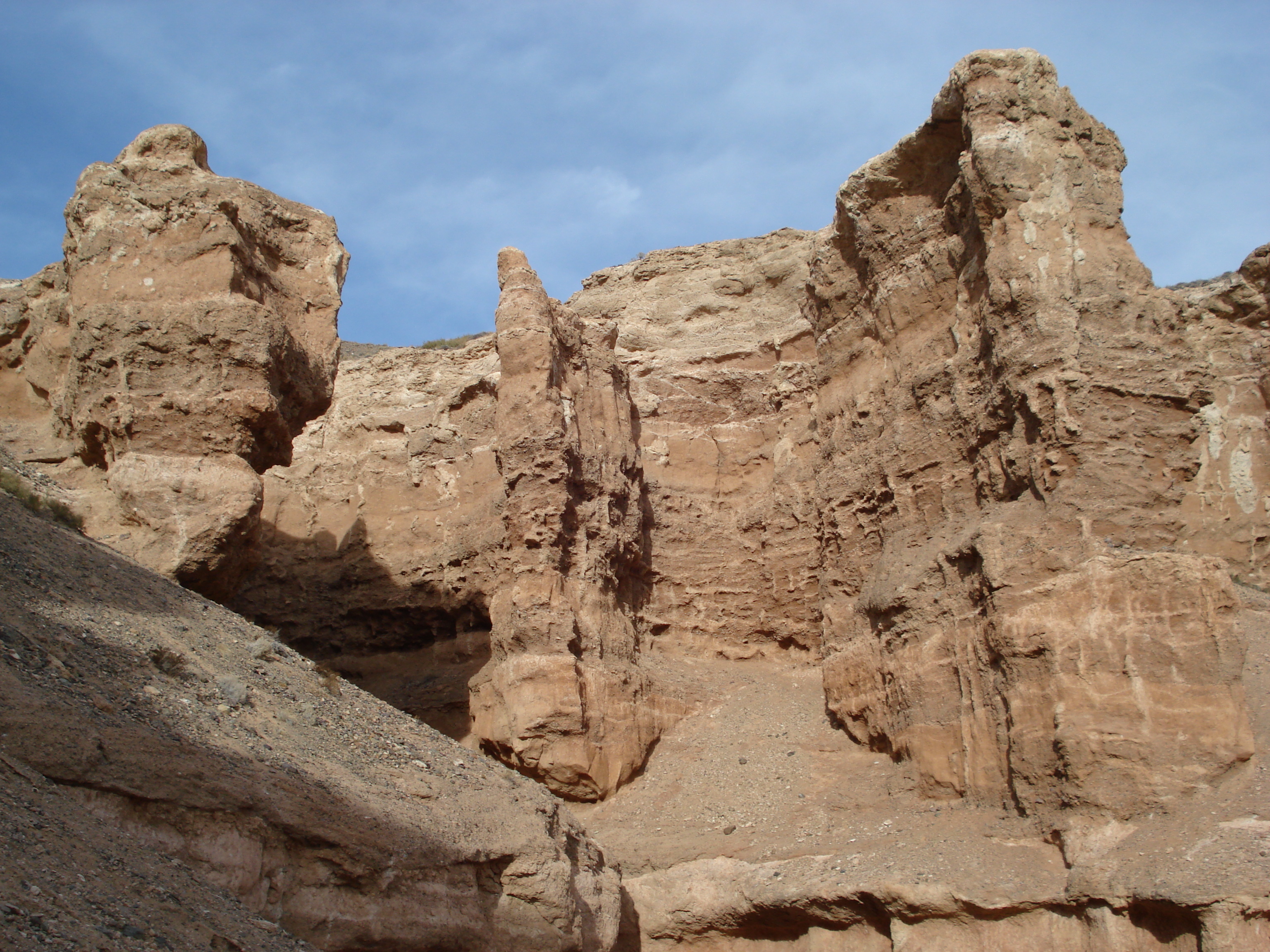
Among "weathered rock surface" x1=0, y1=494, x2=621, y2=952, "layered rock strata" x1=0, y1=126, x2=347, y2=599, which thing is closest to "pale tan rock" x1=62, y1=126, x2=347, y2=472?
"layered rock strata" x1=0, y1=126, x2=347, y2=599

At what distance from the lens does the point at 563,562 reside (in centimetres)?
1742

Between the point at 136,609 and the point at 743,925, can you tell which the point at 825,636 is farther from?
the point at 136,609

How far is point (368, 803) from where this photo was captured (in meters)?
9.09

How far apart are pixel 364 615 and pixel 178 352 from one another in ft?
→ 28.2

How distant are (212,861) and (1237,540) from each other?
18.4 m

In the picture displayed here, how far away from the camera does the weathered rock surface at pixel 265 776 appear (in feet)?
24.0

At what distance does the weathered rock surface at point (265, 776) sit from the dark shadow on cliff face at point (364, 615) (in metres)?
8.61

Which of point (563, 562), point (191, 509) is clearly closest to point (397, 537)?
point (563, 562)

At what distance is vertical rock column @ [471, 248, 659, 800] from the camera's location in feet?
52.0

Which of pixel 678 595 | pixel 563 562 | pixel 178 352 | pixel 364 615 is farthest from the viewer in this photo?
pixel 364 615

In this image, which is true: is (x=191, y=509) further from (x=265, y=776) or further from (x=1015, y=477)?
(x=1015, y=477)

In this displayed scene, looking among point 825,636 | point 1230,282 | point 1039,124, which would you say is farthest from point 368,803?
point 1230,282

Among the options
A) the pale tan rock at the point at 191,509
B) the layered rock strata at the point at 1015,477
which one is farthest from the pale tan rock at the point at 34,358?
the layered rock strata at the point at 1015,477

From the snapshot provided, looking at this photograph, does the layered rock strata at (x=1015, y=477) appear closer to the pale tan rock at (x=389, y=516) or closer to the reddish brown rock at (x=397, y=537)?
the reddish brown rock at (x=397, y=537)
